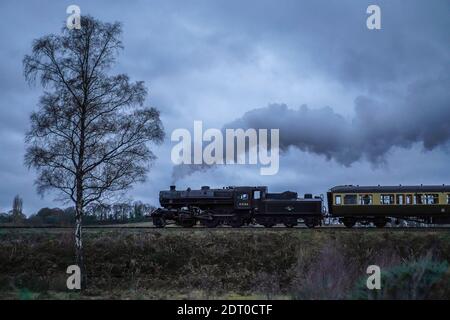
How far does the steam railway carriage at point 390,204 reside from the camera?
107ft

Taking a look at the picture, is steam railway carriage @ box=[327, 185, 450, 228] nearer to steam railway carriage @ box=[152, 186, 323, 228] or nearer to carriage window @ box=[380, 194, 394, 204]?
carriage window @ box=[380, 194, 394, 204]

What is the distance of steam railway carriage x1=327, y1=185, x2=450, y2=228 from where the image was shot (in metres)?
32.5

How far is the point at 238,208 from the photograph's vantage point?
3472cm

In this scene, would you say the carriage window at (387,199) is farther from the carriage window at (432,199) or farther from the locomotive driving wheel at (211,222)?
the locomotive driving wheel at (211,222)

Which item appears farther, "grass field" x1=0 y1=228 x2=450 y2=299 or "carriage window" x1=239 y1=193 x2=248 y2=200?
"carriage window" x1=239 y1=193 x2=248 y2=200

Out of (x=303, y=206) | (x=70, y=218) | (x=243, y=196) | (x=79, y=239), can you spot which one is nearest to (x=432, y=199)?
(x=303, y=206)

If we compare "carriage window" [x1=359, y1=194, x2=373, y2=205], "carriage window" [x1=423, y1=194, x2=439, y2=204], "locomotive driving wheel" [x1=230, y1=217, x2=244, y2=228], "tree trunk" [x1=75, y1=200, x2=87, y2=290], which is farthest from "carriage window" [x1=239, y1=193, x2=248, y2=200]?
"tree trunk" [x1=75, y1=200, x2=87, y2=290]

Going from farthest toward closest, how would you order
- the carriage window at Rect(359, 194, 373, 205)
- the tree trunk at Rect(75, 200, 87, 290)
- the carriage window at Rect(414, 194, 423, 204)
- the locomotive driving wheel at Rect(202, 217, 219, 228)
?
the locomotive driving wheel at Rect(202, 217, 219, 228), the carriage window at Rect(359, 194, 373, 205), the carriage window at Rect(414, 194, 423, 204), the tree trunk at Rect(75, 200, 87, 290)

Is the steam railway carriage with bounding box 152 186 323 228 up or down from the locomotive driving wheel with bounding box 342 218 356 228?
up

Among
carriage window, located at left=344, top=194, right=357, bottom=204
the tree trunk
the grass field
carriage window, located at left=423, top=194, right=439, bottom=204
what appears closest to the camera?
the tree trunk

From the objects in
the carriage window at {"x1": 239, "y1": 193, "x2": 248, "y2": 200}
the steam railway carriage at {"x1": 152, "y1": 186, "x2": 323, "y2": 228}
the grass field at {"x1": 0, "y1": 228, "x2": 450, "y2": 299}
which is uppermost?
the carriage window at {"x1": 239, "y1": 193, "x2": 248, "y2": 200}

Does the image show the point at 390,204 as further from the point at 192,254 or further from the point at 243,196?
the point at 192,254

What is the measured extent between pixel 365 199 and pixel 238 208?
28.3ft
